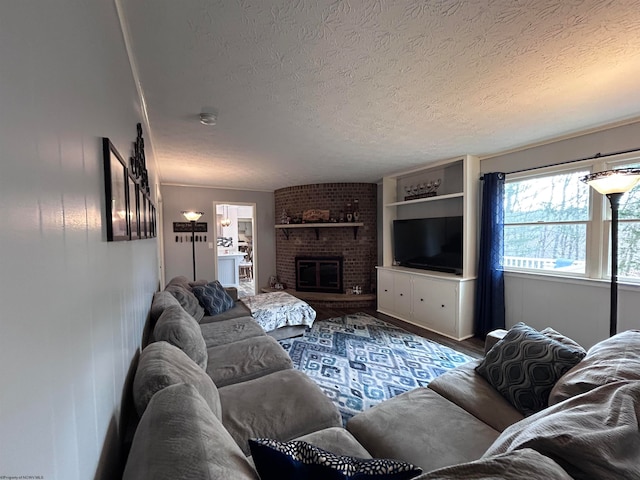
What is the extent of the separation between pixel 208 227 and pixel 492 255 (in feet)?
16.5

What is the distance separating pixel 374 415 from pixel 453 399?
48cm

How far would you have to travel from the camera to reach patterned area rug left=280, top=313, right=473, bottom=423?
2.44m

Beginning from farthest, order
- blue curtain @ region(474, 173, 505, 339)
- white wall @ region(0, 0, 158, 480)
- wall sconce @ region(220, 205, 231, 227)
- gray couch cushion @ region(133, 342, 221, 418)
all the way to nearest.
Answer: wall sconce @ region(220, 205, 231, 227) < blue curtain @ region(474, 173, 505, 339) < gray couch cushion @ region(133, 342, 221, 418) < white wall @ region(0, 0, 158, 480)

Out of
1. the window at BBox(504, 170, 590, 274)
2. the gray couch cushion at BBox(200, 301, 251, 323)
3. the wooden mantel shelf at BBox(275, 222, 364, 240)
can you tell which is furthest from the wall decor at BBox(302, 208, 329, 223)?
the window at BBox(504, 170, 590, 274)

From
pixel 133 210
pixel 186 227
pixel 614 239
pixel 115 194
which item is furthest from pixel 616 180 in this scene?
pixel 186 227

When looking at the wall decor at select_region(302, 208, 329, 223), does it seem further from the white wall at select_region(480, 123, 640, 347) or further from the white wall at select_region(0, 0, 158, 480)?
the white wall at select_region(0, 0, 158, 480)

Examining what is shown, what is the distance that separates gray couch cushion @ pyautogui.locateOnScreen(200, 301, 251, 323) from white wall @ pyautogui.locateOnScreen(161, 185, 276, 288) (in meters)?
2.55

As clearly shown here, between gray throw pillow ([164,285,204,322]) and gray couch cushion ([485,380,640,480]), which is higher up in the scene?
gray couch cushion ([485,380,640,480])

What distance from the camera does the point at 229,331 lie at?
2.68 m

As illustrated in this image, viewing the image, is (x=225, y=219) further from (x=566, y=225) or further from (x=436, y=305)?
A: (x=566, y=225)

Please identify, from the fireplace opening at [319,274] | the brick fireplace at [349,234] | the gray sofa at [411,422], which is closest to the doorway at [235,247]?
the fireplace opening at [319,274]

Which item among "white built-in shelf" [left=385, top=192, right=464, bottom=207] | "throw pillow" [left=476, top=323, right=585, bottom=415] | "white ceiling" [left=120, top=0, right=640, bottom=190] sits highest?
"white ceiling" [left=120, top=0, right=640, bottom=190]

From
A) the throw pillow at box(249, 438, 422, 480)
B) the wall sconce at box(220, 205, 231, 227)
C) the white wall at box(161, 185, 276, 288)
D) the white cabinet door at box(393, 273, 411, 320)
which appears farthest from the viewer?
the wall sconce at box(220, 205, 231, 227)

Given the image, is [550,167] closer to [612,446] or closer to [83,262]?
[612,446]
